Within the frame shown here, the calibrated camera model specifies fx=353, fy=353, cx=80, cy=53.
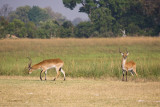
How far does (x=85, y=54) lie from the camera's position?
25.4 m

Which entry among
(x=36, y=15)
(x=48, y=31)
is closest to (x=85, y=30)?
(x=48, y=31)

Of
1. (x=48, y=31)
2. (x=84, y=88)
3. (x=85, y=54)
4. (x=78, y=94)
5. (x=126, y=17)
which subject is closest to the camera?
(x=78, y=94)

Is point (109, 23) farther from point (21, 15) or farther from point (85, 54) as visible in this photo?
point (21, 15)

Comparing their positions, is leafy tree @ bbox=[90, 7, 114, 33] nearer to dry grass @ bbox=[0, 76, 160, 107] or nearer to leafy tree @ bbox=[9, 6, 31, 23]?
dry grass @ bbox=[0, 76, 160, 107]

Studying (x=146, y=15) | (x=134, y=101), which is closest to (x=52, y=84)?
(x=134, y=101)

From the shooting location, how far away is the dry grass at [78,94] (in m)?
9.01

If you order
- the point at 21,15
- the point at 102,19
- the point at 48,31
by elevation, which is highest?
the point at 21,15

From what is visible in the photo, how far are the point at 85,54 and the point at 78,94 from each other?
1505 cm

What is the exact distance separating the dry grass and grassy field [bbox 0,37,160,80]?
9.53 feet

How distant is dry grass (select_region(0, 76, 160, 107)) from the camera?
901 centimetres

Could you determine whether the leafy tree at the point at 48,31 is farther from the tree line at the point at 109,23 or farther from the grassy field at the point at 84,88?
the grassy field at the point at 84,88

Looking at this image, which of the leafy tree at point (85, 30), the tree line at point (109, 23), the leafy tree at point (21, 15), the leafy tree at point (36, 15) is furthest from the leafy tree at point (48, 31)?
the leafy tree at point (36, 15)

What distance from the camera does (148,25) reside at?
4456 centimetres

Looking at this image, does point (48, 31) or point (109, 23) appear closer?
point (48, 31)
